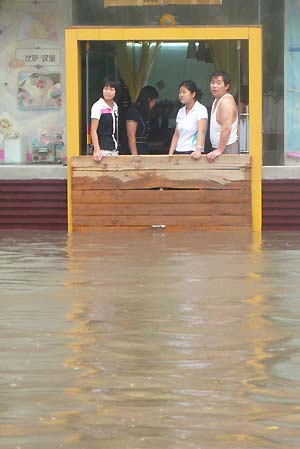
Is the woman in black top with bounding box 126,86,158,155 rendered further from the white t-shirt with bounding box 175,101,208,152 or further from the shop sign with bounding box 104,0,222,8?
the shop sign with bounding box 104,0,222,8

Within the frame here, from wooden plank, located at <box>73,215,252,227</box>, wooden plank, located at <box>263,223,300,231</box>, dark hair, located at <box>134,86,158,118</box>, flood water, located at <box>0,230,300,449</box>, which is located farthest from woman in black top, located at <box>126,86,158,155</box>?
flood water, located at <box>0,230,300,449</box>

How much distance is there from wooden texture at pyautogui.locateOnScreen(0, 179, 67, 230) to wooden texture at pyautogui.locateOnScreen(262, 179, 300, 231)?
8.08ft

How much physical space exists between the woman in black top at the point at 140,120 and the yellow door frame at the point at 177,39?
0.65m

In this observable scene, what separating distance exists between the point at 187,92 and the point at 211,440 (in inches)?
379

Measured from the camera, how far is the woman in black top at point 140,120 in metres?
15.1

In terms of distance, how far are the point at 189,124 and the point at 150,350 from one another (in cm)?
778

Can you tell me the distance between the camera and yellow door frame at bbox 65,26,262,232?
48.4 feet

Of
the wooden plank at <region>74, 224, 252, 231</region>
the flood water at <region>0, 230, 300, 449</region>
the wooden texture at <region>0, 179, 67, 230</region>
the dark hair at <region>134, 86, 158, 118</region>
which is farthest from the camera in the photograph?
the dark hair at <region>134, 86, 158, 118</region>

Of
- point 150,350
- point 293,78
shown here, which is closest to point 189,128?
point 293,78

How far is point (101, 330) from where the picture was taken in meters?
7.76

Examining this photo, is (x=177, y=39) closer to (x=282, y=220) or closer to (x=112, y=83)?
(x=112, y=83)

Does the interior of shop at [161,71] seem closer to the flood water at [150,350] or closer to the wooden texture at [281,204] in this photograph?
the wooden texture at [281,204]

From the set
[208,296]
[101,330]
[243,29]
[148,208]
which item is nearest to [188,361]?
[101,330]

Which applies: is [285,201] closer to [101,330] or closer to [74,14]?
[74,14]
